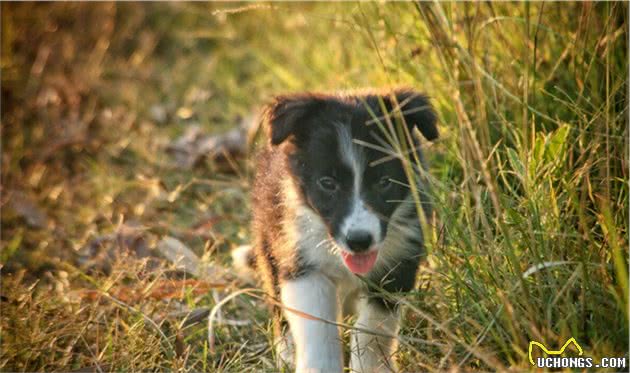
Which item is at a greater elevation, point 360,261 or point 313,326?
point 360,261

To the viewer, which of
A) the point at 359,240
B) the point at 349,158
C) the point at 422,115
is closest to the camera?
the point at 359,240

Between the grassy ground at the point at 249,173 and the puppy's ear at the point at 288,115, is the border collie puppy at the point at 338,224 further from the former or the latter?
the grassy ground at the point at 249,173

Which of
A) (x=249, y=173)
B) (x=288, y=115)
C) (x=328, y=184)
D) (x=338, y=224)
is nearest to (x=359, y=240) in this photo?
(x=338, y=224)

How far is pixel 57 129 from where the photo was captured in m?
6.59

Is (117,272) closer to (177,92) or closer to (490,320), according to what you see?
(490,320)

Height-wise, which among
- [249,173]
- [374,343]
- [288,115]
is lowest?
[249,173]

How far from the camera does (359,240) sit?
10.6 feet

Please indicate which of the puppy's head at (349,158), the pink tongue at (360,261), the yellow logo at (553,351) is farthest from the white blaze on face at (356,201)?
the yellow logo at (553,351)

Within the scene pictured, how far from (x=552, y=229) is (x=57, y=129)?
4456mm

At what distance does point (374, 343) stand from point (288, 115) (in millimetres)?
967

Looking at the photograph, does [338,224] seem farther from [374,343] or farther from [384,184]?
[374,343]


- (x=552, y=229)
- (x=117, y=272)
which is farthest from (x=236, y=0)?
(x=552, y=229)

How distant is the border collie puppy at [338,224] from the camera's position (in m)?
3.34

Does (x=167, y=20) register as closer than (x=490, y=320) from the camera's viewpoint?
No
